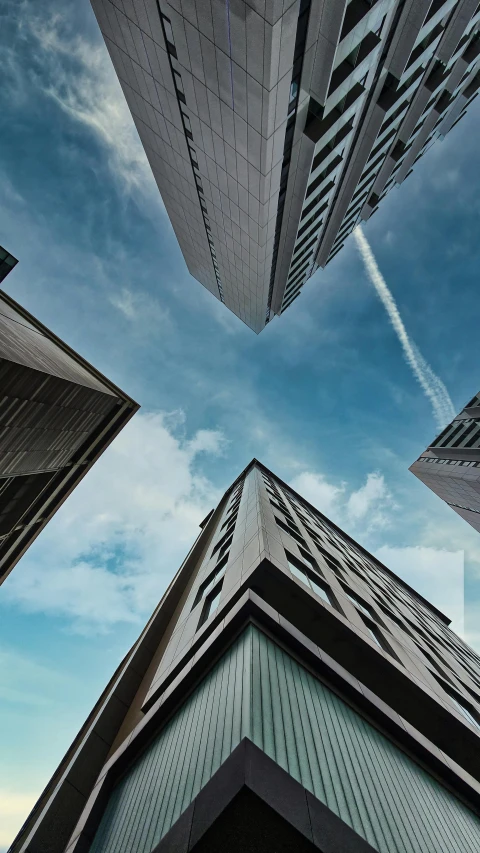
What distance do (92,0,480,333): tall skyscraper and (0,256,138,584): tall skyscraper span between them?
1409cm

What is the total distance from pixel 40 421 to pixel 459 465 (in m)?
52.6

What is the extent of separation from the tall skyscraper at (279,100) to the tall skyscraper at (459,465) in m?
34.1

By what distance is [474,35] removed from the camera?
2867cm

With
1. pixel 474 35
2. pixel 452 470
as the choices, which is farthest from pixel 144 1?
pixel 452 470

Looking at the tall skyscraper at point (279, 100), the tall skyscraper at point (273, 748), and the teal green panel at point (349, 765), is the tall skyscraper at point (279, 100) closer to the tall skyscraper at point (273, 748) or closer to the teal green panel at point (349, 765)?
the tall skyscraper at point (273, 748)

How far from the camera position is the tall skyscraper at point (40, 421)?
11.9m

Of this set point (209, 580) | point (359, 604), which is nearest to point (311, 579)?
point (359, 604)

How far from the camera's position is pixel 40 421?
14336 millimetres

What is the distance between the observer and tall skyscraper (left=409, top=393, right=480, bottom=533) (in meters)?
47.7

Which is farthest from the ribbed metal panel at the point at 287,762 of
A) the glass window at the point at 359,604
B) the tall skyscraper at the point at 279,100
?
the tall skyscraper at the point at 279,100

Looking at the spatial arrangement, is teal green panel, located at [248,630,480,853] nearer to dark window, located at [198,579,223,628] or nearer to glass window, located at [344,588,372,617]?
dark window, located at [198,579,223,628]

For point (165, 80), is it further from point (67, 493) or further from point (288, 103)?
point (67, 493)

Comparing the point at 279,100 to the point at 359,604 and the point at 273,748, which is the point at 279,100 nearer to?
the point at 273,748

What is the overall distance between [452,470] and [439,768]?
156 feet
